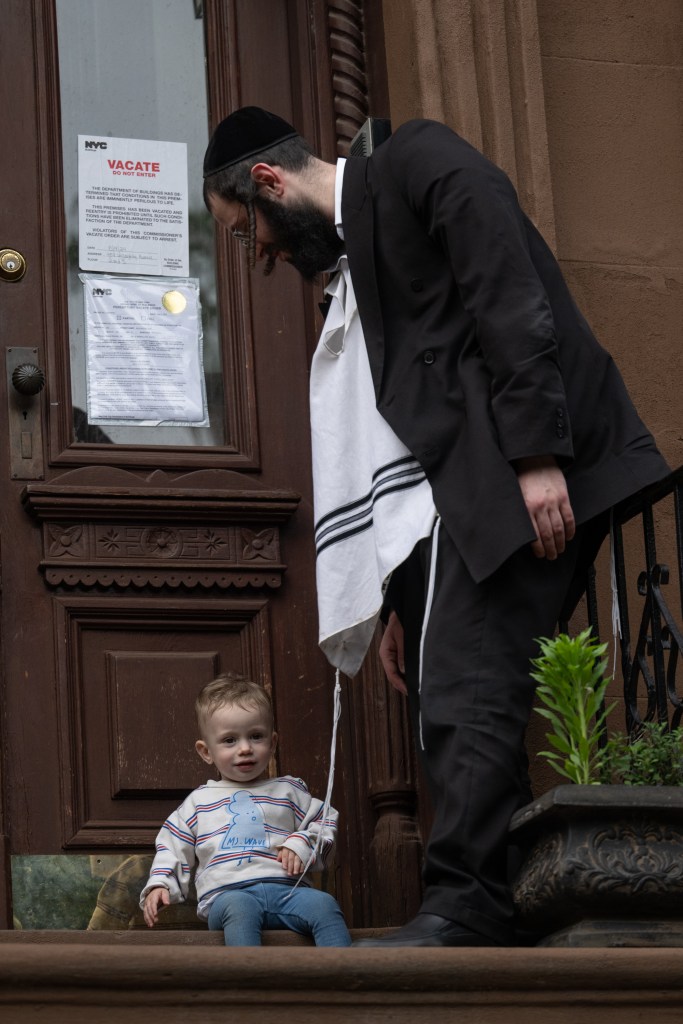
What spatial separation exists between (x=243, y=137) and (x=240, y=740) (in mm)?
1441

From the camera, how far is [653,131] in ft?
18.7

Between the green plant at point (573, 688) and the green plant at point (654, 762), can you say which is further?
the green plant at point (654, 762)

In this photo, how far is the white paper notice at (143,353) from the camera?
534 centimetres

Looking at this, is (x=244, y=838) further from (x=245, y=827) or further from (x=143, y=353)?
(x=143, y=353)

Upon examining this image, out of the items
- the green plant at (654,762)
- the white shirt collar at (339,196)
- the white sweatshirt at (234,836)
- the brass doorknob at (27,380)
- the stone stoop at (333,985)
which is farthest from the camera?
the brass doorknob at (27,380)

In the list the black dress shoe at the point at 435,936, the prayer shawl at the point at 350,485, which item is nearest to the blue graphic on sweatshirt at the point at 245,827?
the prayer shawl at the point at 350,485

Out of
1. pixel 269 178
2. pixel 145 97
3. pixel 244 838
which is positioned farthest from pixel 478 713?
pixel 145 97

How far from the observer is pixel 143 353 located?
5.39m

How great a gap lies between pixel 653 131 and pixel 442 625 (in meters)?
2.30

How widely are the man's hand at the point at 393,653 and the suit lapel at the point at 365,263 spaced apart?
2.21ft

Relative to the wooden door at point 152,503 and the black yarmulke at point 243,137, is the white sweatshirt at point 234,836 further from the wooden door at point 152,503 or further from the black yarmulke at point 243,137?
the black yarmulke at point 243,137

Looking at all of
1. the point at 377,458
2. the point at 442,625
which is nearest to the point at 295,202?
the point at 377,458

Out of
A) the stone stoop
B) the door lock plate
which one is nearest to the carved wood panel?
the door lock plate

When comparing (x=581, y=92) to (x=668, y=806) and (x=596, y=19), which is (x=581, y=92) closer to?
(x=596, y=19)
